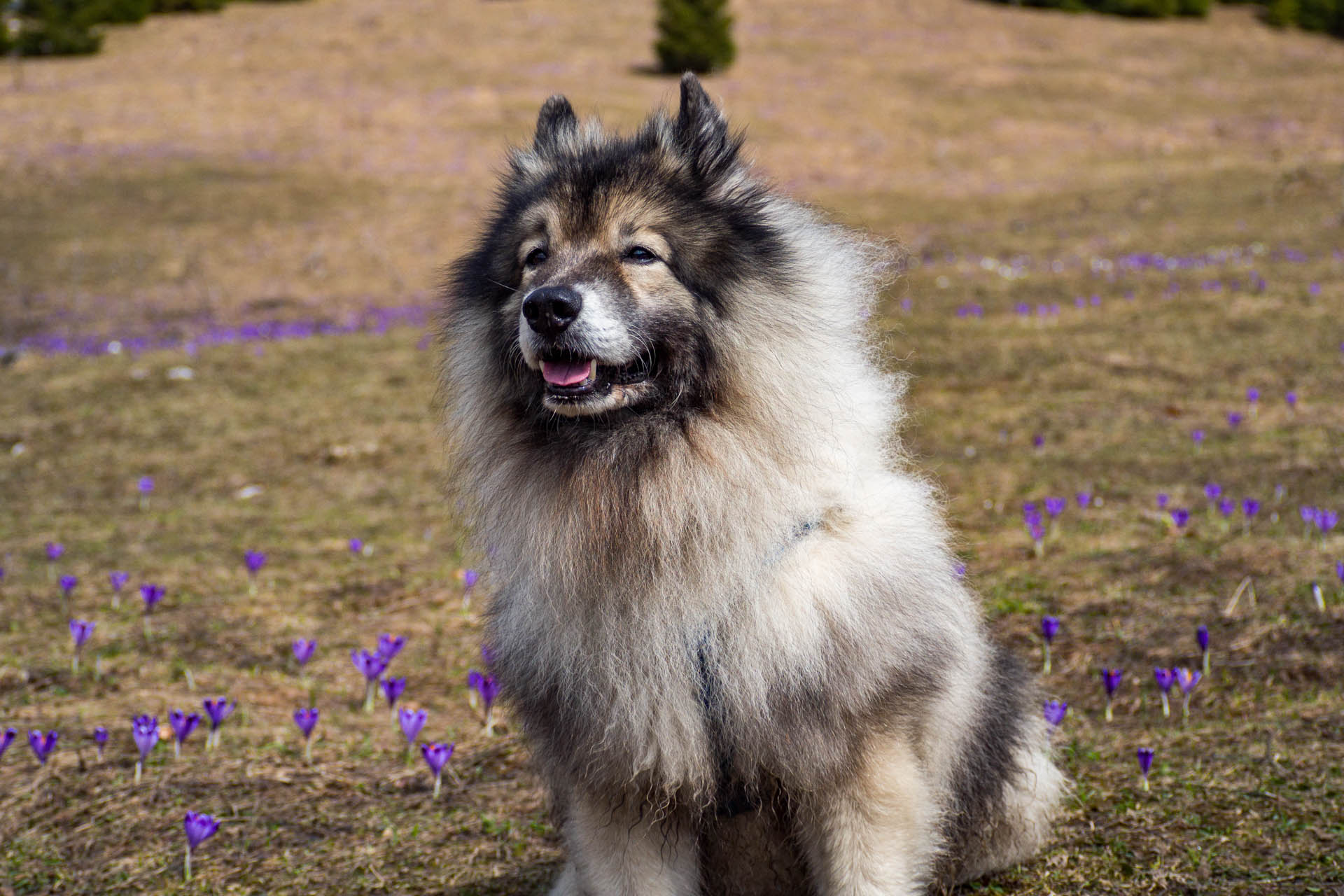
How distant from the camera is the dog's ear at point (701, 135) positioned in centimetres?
344

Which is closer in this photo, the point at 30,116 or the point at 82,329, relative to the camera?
the point at 82,329

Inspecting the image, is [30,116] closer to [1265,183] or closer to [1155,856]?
[1265,183]

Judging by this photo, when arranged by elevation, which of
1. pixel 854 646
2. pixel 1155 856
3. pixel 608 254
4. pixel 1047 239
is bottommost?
pixel 1047 239

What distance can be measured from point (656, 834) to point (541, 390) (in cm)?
134

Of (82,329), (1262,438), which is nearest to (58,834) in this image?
(1262,438)

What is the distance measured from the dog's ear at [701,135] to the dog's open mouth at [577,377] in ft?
2.22

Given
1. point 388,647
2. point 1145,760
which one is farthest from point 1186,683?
point 388,647

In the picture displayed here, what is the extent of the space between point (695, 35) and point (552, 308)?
34.5 metres

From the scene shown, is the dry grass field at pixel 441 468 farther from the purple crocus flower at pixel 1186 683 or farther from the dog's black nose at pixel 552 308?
the dog's black nose at pixel 552 308

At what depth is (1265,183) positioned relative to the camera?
2036cm

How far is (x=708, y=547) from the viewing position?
3.21 meters

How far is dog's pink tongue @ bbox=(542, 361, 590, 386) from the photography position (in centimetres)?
318

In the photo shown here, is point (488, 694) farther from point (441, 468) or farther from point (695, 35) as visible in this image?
point (695, 35)

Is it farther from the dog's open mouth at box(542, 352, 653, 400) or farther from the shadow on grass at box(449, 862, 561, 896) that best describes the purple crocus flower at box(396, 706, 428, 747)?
the dog's open mouth at box(542, 352, 653, 400)
